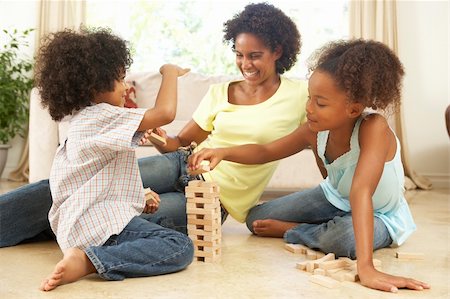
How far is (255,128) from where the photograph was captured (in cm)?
251

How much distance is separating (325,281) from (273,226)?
0.74 m

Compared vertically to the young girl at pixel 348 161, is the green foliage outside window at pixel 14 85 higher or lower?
higher

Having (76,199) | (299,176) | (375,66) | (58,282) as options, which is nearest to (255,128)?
(375,66)

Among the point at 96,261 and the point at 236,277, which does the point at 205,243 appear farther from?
the point at 96,261

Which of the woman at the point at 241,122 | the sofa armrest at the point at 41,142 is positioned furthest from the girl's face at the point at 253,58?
the sofa armrest at the point at 41,142

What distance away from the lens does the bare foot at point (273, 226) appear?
260 centimetres

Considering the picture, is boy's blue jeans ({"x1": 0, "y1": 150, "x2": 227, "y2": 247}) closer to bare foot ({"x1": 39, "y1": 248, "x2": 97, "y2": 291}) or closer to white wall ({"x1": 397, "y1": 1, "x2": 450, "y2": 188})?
bare foot ({"x1": 39, "y1": 248, "x2": 97, "y2": 291})

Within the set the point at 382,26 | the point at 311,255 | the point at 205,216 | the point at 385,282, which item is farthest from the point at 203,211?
the point at 382,26

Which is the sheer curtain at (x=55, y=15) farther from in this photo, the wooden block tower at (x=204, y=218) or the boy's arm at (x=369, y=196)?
the boy's arm at (x=369, y=196)

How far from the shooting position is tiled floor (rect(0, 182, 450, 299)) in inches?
69.8

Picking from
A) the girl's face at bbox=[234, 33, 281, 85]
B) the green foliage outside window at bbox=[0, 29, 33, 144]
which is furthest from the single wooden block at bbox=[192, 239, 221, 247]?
the green foliage outside window at bbox=[0, 29, 33, 144]

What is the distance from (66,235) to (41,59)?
0.57 m

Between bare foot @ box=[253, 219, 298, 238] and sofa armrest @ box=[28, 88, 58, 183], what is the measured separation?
196cm

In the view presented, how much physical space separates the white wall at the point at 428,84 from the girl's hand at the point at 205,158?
355 centimetres
